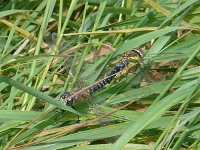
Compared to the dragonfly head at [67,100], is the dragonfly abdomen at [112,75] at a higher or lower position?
higher

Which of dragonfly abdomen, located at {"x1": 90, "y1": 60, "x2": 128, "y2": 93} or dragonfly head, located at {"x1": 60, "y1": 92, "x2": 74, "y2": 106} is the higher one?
dragonfly abdomen, located at {"x1": 90, "y1": 60, "x2": 128, "y2": 93}

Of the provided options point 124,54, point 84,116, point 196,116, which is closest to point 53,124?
point 84,116

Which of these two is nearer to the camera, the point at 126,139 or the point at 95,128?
the point at 126,139

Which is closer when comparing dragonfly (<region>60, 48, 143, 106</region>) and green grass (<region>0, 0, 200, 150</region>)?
green grass (<region>0, 0, 200, 150</region>)

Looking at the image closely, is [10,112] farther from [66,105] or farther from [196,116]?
[196,116]

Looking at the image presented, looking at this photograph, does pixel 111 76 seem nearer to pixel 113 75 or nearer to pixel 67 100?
pixel 113 75
